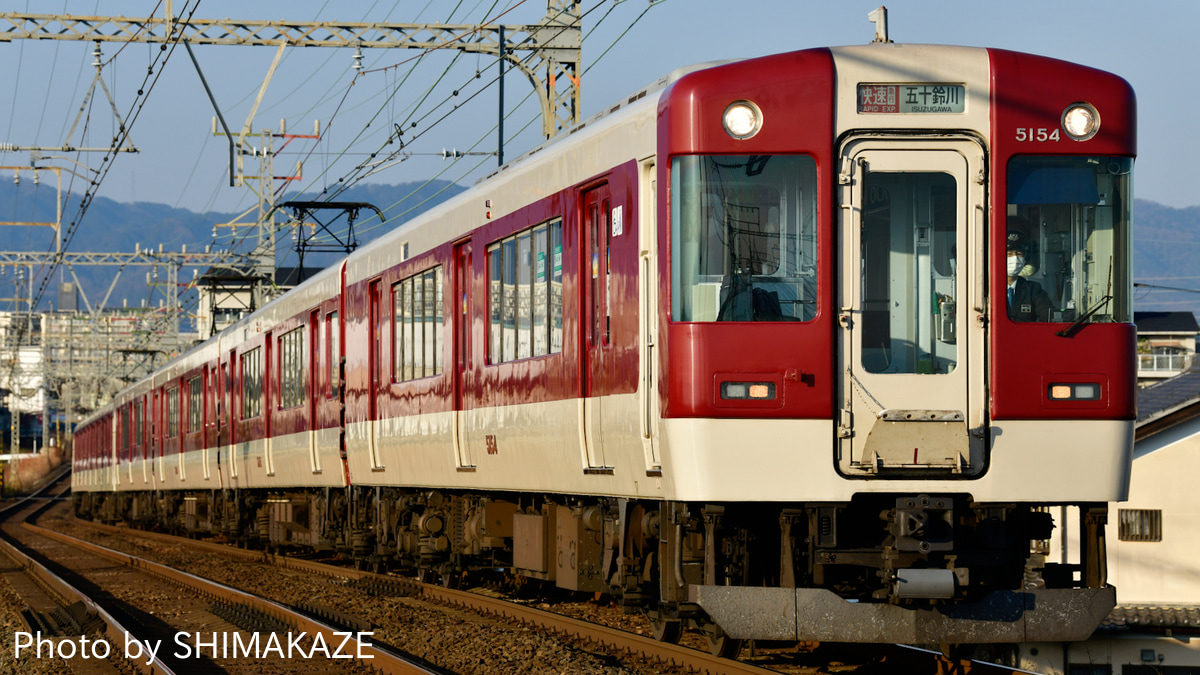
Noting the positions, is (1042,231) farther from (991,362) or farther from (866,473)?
(866,473)

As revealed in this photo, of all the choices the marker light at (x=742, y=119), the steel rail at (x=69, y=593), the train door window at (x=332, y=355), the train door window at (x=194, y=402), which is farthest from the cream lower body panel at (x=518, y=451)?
the train door window at (x=194, y=402)

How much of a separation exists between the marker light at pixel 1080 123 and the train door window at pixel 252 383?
14.5m

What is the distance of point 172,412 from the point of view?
1182 inches

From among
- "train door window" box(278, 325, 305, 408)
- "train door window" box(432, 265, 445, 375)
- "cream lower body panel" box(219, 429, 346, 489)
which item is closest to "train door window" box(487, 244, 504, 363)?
"train door window" box(432, 265, 445, 375)

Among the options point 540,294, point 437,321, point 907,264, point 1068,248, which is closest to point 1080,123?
point 1068,248

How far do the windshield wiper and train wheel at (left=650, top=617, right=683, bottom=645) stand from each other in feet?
9.50

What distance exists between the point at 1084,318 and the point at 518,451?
4210mm

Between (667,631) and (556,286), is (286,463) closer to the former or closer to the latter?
(556,286)

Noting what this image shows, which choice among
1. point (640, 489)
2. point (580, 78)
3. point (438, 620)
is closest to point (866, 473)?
point (640, 489)

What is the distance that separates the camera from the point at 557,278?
33.8 ft

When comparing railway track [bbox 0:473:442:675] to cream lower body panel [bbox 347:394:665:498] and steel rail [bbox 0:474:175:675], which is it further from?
cream lower body panel [bbox 347:394:665:498]

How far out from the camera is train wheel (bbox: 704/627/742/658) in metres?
8.95

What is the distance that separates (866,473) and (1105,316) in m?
1.51

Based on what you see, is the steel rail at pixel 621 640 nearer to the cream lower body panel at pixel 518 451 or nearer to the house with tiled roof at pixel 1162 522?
the cream lower body panel at pixel 518 451
